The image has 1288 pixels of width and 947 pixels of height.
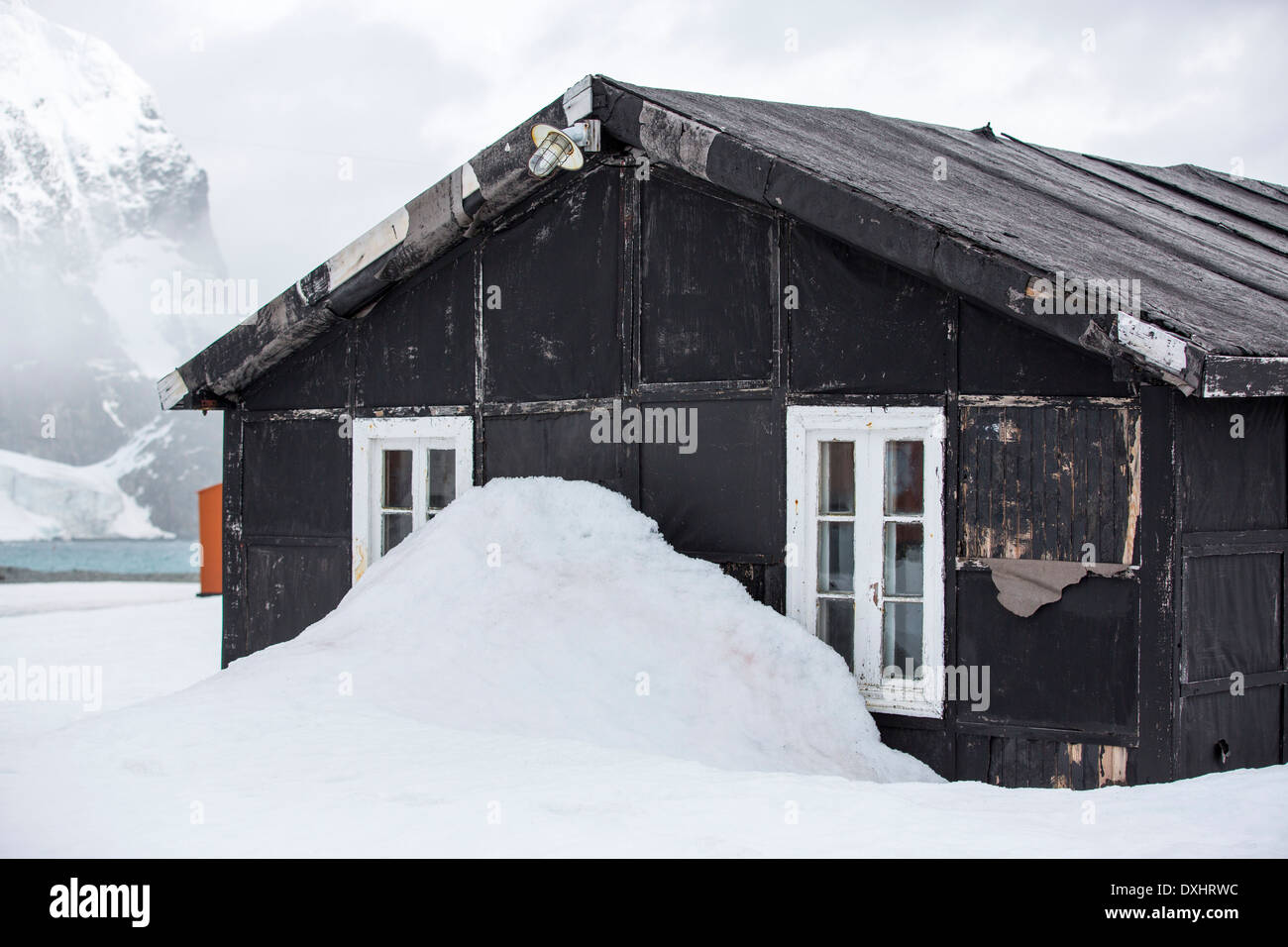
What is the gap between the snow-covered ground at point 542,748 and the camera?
4.76 meters

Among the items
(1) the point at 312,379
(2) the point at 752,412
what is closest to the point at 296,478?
(1) the point at 312,379

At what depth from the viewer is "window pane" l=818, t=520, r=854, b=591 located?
7.21 m

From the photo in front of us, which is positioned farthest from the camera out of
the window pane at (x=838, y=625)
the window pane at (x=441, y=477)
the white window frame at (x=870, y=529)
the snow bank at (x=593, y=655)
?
the window pane at (x=441, y=477)

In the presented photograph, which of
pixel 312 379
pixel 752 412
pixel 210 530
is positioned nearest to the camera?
pixel 752 412

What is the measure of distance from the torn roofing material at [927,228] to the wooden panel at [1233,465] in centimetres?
49

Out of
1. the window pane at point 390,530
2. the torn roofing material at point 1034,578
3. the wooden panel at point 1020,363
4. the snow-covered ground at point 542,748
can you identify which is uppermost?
the wooden panel at point 1020,363

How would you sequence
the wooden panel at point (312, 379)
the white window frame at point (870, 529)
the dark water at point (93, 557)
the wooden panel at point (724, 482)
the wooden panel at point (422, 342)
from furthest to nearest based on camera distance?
the dark water at point (93, 557) < the wooden panel at point (312, 379) < the wooden panel at point (422, 342) < the wooden panel at point (724, 482) < the white window frame at point (870, 529)

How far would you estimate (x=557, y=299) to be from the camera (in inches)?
324

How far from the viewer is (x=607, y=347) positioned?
798cm

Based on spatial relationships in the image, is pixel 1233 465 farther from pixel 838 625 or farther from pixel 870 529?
pixel 838 625

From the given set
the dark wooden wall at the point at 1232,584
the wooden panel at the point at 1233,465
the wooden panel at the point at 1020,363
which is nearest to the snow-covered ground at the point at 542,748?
the dark wooden wall at the point at 1232,584

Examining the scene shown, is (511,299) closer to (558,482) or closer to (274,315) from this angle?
(558,482)

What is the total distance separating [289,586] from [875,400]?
5.07 meters

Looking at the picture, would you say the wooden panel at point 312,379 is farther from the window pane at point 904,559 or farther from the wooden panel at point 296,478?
the window pane at point 904,559
